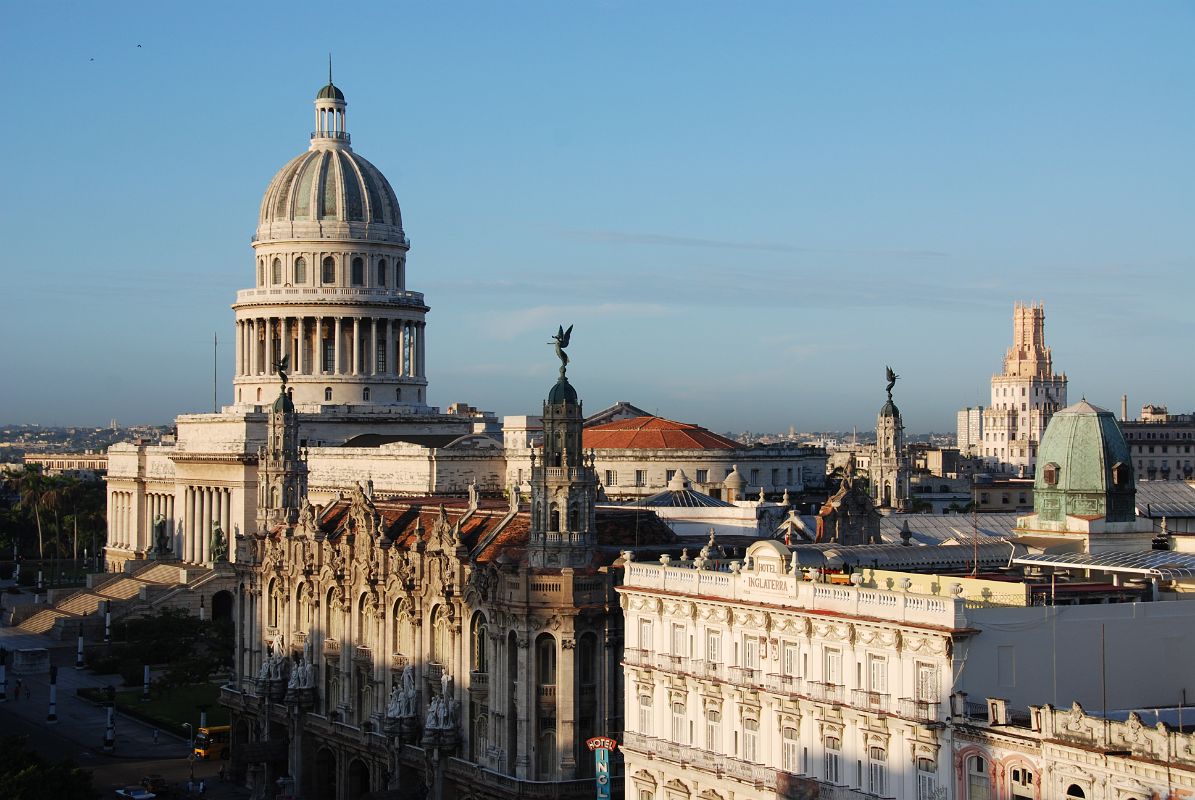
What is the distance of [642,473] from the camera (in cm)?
17312

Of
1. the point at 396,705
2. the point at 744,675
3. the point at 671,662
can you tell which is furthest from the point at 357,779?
the point at 744,675

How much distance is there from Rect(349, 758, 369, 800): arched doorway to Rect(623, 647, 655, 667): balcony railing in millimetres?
26222

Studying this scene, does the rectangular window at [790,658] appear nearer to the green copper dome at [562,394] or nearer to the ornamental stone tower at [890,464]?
the green copper dome at [562,394]

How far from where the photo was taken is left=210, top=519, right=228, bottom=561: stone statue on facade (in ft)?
605

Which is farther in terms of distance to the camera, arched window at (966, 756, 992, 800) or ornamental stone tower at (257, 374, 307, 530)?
ornamental stone tower at (257, 374, 307, 530)

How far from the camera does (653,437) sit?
17688cm

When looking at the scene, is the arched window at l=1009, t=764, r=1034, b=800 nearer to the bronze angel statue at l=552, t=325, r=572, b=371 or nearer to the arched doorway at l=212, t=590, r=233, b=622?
the bronze angel statue at l=552, t=325, r=572, b=371

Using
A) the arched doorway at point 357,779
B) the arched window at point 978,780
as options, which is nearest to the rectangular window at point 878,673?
the arched window at point 978,780

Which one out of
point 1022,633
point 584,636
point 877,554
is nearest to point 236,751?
point 584,636

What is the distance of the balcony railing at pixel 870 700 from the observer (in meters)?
66.0

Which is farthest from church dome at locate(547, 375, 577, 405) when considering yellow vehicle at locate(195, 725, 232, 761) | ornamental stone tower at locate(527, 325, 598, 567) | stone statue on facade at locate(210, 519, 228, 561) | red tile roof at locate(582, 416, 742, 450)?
stone statue on facade at locate(210, 519, 228, 561)

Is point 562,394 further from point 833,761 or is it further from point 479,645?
point 833,761

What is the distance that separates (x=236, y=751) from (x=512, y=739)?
25.6 metres

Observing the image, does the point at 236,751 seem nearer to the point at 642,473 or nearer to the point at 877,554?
the point at 877,554
